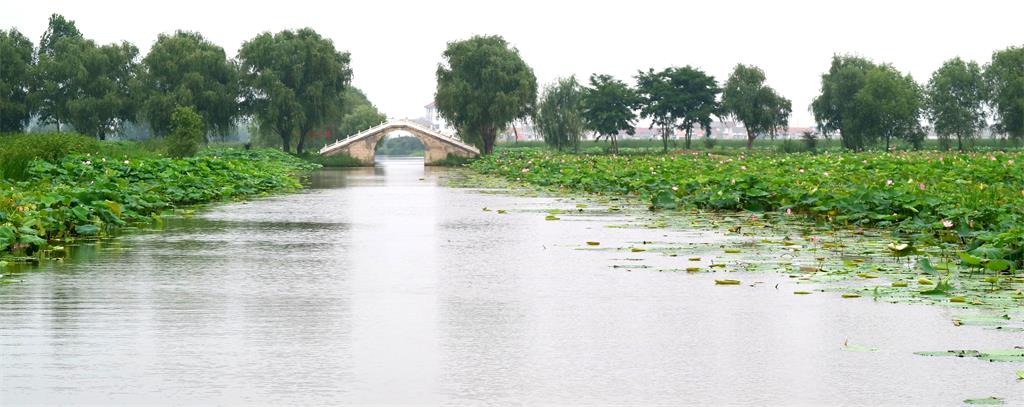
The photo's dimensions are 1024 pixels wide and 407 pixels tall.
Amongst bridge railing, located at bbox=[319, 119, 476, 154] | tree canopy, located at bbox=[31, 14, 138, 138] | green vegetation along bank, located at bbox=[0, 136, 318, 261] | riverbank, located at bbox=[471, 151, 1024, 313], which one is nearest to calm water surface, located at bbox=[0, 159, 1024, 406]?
Answer: riverbank, located at bbox=[471, 151, 1024, 313]

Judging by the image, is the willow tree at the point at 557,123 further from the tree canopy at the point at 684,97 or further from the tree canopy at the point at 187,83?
the tree canopy at the point at 187,83

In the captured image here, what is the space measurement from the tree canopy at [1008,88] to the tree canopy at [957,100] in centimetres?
106

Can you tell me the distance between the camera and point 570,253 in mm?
15359

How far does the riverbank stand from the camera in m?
11.6

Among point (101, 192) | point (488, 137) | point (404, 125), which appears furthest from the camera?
point (404, 125)

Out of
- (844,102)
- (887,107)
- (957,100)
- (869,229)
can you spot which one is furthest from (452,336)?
(957,100)

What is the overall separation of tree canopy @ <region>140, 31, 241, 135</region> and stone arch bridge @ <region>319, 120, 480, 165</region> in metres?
9.16

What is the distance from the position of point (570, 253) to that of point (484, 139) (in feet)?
242

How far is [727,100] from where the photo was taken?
99625mm

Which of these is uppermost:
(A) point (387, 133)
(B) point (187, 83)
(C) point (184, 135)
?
(B) point (187, 83)

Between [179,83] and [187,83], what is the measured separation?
150cm

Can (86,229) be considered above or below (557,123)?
below

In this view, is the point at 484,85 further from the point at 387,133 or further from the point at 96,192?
the point at 96,192

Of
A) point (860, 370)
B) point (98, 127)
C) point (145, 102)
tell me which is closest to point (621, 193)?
point (860, 370)
